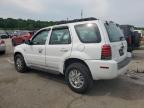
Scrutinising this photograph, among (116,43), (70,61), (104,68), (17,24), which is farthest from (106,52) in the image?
(17,24)

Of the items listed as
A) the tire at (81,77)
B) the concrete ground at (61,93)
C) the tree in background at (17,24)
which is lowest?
the concrete ground at (61,93)

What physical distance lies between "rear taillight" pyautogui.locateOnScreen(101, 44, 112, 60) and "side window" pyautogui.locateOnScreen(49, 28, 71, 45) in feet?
3.67

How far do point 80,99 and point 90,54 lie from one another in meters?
1.12

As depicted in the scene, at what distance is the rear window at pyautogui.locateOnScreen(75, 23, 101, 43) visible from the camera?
16.7 ft

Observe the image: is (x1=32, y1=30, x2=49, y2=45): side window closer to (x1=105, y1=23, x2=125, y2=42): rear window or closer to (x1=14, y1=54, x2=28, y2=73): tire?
(x1=14, y1=54, x2=28, y2=73): tire

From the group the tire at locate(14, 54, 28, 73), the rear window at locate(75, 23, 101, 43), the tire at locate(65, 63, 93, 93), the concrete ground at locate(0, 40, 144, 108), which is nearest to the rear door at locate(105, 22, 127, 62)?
the rear window at locate(75, 23, 101, 43)

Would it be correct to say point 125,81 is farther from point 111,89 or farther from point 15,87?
point 15,87

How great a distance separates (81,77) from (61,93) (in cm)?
69

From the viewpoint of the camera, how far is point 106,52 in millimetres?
4898

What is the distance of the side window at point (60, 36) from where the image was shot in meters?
5.75

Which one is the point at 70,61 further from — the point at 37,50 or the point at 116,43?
the point at 37,50

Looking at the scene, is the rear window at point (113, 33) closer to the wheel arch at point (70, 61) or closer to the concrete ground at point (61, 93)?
the wheel arch at point (70, 61)

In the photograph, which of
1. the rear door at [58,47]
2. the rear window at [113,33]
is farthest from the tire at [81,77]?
the rear window at [113,33]

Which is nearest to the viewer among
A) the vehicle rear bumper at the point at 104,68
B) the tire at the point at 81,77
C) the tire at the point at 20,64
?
the vehicle rear bumper at the point at 104,68
